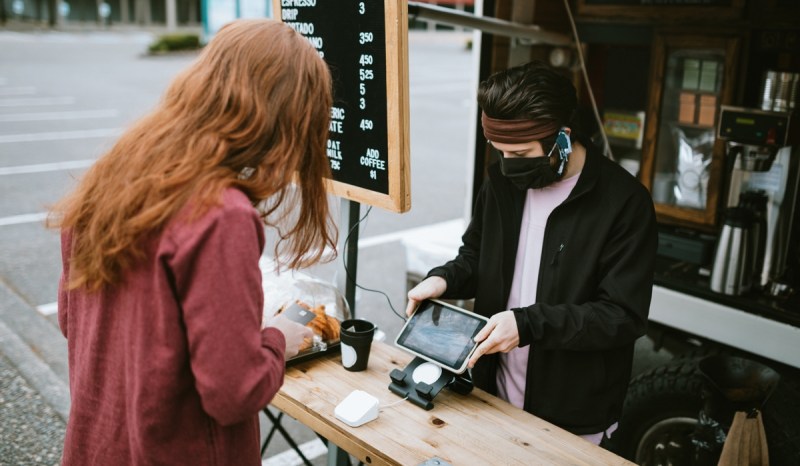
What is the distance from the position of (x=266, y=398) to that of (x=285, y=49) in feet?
2.32

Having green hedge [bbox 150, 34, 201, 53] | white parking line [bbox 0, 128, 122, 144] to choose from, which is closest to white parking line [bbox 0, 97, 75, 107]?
white parking line [bbox 0, 128, 122, 144]

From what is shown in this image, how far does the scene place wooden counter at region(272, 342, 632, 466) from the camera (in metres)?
1.86

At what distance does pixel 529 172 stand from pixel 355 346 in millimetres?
786

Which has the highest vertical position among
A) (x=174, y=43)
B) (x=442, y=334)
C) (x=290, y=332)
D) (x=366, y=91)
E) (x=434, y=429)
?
(x=174, y=43)

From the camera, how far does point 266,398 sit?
4.55 feet

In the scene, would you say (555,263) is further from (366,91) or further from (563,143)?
(366,91)

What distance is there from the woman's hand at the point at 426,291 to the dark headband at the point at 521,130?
51cm

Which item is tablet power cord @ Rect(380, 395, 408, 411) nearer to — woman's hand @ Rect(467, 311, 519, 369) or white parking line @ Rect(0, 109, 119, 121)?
woman's hand @ Rect(467, 311, 519, 369)

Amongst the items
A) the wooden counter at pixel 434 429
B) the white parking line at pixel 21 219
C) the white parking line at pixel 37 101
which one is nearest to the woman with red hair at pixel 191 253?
the wooden counter at pixel 434 429

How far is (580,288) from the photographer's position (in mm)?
2059

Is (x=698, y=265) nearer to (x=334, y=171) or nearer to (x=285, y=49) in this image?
(x=334, y=171)

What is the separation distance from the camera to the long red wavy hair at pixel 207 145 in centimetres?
133

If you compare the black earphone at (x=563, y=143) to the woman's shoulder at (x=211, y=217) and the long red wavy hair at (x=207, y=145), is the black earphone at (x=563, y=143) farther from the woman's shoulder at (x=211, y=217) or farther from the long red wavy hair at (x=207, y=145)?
the woman's shoulder at (x=211, y=217)

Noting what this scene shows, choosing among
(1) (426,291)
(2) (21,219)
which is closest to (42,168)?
(2) (21,219)
